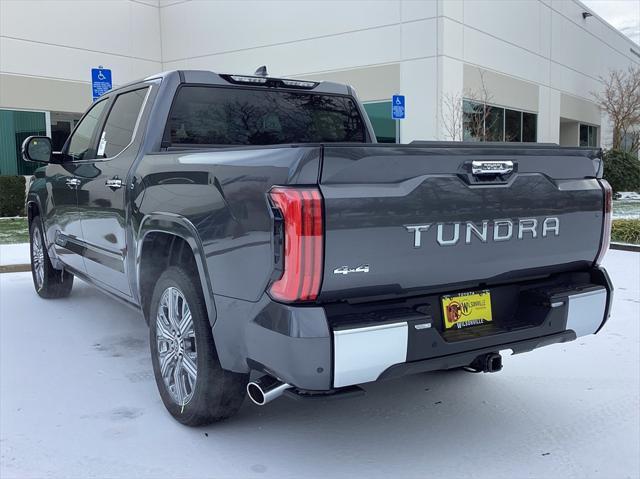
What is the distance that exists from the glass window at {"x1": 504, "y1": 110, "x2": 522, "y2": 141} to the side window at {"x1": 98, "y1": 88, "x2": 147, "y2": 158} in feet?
58.2

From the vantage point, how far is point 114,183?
4.22 meters

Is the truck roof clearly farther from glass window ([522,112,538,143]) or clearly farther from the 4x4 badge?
glass window ([522,112,538,143])

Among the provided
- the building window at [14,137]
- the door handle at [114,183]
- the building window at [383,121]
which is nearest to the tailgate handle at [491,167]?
the door handle at [114,183]

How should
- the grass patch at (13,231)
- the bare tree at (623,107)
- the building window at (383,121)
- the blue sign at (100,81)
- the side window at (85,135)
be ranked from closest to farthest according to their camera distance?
the side window at (85,135) → the blue sign at (100,81) → the grass patch at (13,231) → the building window at (383,121) → the bare tree at (623,107)

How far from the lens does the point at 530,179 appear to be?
3.13 m

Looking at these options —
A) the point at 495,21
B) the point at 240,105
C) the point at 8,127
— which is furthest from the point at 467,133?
the point at 240,105

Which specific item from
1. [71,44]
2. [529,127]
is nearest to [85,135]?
[71,44]

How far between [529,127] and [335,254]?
2173 cm

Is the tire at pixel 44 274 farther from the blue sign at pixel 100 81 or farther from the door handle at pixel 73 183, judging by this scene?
the blue sign at pixel 100 81

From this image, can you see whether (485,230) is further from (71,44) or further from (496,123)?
(71,44)

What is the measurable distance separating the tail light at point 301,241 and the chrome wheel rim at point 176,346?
3.14 feet

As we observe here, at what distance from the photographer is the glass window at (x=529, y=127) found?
2220 cm

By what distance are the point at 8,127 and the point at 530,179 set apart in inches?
697

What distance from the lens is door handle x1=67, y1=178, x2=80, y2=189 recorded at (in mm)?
4995
